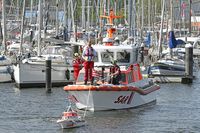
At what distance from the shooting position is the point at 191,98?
41906 mm

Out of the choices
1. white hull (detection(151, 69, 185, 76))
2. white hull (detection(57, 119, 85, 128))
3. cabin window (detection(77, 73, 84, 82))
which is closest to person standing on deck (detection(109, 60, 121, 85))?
cabin window (detection(77, 73, 84, 82))

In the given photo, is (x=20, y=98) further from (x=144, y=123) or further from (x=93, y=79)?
(x=144, y=123)

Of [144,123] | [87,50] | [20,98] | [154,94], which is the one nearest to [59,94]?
[20,98]

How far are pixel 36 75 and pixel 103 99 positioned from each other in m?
13.8

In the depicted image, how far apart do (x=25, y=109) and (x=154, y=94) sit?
6.91m

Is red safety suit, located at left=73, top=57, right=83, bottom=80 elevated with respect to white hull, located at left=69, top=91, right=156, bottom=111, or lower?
elevated

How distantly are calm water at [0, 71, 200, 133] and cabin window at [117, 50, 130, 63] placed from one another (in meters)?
2.60

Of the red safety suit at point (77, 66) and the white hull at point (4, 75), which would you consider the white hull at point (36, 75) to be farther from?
the red safety suit at point (77, 66)

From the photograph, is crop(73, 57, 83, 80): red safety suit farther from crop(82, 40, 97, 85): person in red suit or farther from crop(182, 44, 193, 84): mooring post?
crop(182, 44, 193, 84): mooring post

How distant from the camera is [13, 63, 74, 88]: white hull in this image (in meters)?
45.9

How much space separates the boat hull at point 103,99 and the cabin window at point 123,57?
8.89 feet

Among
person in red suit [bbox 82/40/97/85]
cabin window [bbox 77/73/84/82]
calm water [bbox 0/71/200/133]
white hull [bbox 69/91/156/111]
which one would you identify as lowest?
calm water [bbox 0/71/200/133]

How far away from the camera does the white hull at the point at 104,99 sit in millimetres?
32906

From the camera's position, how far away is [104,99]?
1310 inches
